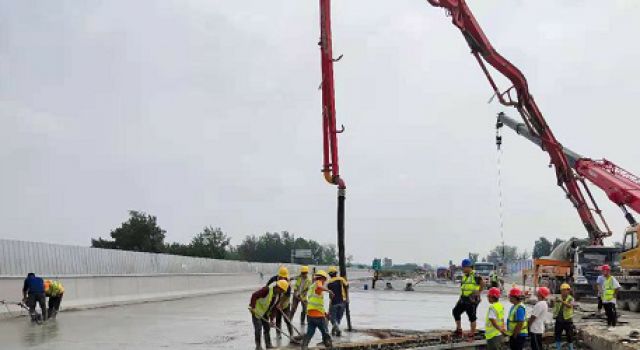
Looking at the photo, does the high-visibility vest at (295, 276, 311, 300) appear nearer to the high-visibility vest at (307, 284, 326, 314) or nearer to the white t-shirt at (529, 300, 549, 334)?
the high-visibility vest at (307, 284, 326, 314)

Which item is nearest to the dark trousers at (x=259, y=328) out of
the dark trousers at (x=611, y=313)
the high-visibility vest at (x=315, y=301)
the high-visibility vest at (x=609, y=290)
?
the high-visibility vest at (x=315, y=301)

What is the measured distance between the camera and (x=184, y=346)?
583 inches

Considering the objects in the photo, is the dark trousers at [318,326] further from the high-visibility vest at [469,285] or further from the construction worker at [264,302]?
the high-visibility vest at [469,285]

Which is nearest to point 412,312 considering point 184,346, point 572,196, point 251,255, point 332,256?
point 572,196

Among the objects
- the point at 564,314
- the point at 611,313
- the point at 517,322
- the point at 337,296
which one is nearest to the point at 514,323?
the point at 517,322

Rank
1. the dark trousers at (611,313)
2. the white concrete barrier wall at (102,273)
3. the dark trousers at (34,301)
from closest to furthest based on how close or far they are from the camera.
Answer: the dark trousers at (611,313)
the dark trousers at (34,301)
the white concrete barrier wall at (102,273)

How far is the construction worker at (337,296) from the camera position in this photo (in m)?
15.6

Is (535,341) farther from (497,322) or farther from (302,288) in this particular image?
(302,288)

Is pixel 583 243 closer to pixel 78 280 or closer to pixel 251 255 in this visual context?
pixel 78 280

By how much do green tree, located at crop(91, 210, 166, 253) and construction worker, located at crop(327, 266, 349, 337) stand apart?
75584 mm

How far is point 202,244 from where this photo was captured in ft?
349

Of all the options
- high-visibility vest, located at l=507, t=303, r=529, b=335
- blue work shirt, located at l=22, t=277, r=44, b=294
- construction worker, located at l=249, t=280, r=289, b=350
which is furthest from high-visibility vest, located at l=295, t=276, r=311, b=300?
blue work shirt, located at l=22, t=277, r=44, b=294

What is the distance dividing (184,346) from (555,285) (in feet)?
79.0

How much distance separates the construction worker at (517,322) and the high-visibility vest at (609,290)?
7.64 m
